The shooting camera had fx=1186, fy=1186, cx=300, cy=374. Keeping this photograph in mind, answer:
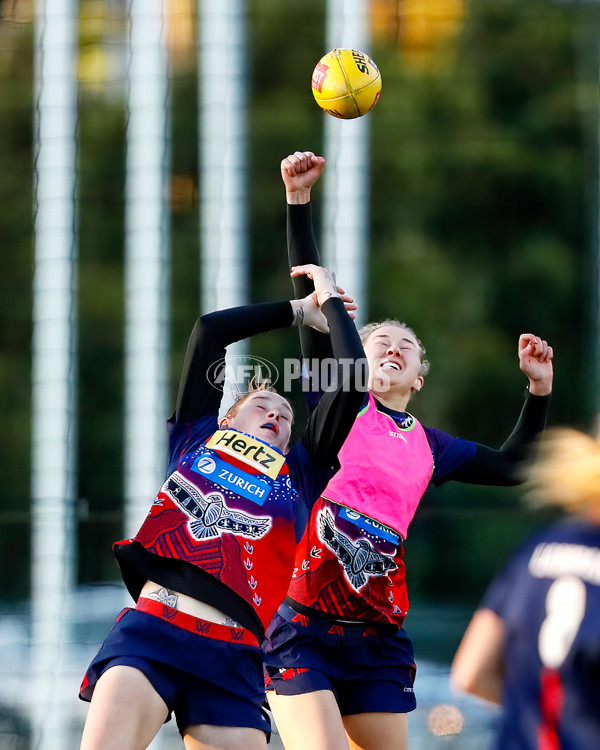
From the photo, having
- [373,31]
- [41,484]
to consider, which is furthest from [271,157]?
[41,484]

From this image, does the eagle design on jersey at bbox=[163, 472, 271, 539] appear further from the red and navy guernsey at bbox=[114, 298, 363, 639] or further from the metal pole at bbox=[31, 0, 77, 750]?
the metal pole at bbox=[31, 0, 77, 750]

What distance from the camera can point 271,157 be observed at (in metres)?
9.17

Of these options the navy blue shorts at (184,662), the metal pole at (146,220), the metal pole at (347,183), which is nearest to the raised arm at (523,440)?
the navy blue shorts at (184,662)

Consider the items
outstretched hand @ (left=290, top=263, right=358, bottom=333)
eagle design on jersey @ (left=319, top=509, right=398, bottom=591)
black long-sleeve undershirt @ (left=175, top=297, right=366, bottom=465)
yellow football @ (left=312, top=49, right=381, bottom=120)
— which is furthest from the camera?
yellow football @ (left=312, top=49, right=381, bottom=120)

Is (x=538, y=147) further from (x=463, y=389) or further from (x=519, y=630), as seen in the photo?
(x=519, y=630)

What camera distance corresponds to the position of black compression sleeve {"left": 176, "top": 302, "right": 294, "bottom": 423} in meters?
3.32

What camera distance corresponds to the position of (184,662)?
3.02 meters

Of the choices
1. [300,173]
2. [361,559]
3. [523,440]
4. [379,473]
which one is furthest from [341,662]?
[300,173]

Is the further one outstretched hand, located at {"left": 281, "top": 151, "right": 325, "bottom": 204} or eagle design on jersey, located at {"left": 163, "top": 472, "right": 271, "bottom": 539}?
outstretched hand, located at {"left": 281, "top": 151, "right": 325, "bottom": 204}

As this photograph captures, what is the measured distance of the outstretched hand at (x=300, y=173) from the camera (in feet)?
12.3

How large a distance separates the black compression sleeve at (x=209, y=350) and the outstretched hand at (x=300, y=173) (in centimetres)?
54

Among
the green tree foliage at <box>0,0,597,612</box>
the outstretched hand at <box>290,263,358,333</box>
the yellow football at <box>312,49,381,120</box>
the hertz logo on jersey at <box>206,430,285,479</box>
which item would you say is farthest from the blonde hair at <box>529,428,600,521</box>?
the green tree foliage at <box>0,0,597,612</box>

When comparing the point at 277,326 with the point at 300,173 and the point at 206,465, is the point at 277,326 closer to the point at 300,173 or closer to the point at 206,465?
the point at 206,465

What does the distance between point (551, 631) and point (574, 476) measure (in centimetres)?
27
